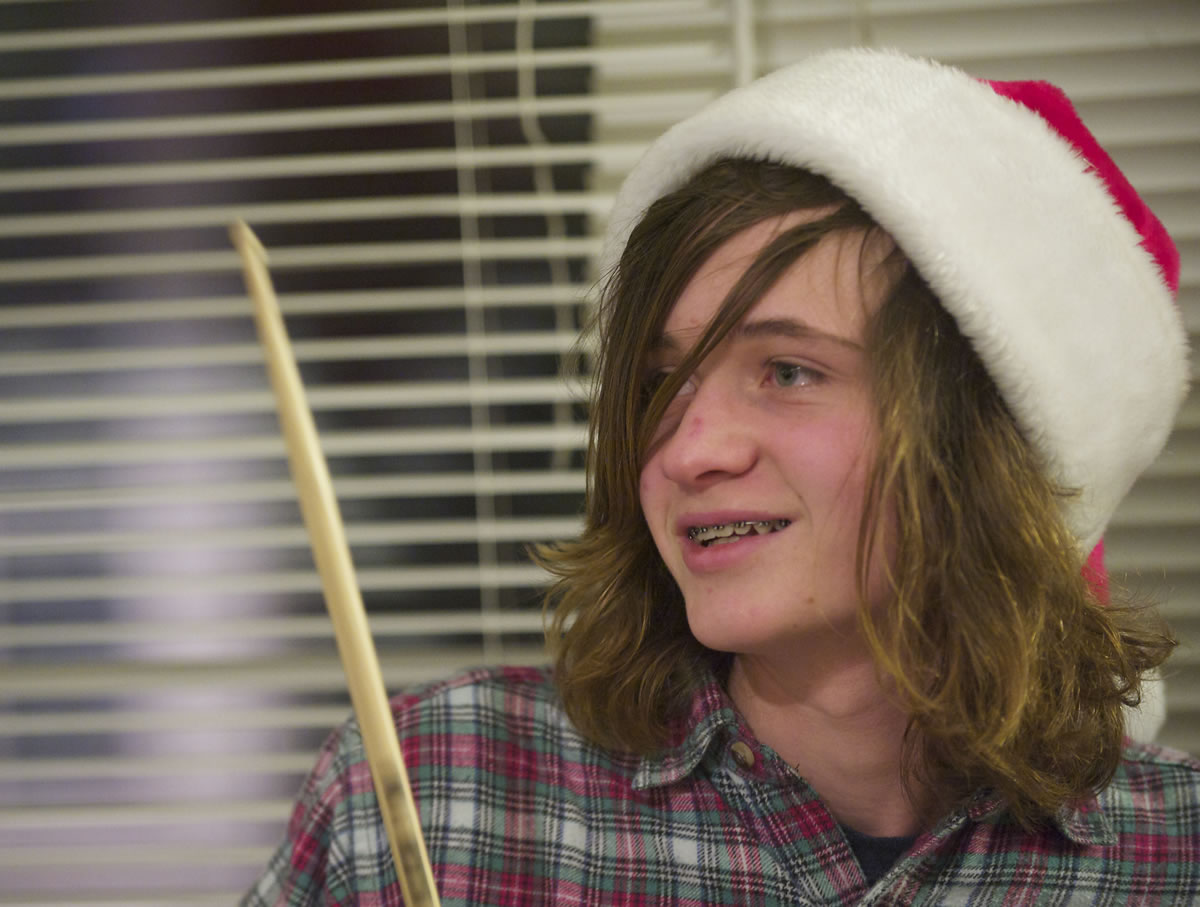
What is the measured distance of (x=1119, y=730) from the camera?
101 cm

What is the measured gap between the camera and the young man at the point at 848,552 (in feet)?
3.02

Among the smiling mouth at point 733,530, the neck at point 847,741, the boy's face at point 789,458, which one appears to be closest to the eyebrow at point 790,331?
the boy's face at point 789,458

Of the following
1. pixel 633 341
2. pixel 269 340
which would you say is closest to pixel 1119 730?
pixel 633 341

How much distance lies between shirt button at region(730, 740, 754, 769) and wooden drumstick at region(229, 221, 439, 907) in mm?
520

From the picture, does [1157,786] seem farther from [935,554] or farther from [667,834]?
[667,834]

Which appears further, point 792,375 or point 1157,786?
point 1157,786

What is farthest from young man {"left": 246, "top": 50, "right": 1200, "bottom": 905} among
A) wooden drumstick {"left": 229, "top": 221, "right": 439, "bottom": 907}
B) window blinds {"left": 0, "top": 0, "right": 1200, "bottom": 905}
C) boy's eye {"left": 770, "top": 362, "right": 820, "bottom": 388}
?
window blinds {"left": 0, "top": 0, "right": 1200, "bottom": 905}

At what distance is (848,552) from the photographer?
930 mm

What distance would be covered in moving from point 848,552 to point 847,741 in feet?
0.68

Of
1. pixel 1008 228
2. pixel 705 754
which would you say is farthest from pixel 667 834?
pixel 1008 228

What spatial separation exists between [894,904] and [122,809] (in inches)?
48.1

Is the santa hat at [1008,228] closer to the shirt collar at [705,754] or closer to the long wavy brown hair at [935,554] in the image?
the long wavy brown hair at [935,554]

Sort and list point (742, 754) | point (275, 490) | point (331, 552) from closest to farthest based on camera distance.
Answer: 1. point (331, 552)
2. point (742, 754)
3. point (275, 490)

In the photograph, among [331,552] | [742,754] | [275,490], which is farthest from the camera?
[275,490]
